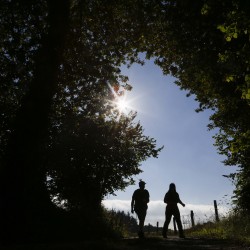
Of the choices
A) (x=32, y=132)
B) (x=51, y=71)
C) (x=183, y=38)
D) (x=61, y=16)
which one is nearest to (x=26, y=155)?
(x=32, y=132)

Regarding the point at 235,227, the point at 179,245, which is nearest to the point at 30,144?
the point at 179,245

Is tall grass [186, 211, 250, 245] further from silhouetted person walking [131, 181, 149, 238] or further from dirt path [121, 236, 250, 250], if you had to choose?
silhouetted person walking [131, 181, 149, 238]

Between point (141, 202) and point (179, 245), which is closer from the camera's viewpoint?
point (179, 245)

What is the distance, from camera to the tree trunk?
34.9 ft

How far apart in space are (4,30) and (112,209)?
13.2 m

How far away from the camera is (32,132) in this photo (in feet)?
38.2

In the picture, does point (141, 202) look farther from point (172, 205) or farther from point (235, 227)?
point (235, 227)

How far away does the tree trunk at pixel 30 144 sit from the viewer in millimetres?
10641

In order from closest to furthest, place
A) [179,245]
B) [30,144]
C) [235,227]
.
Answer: [179,245] → [30,144] → [235,227]

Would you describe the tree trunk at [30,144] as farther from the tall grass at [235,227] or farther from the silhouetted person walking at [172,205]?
the tall grass at [235,227]

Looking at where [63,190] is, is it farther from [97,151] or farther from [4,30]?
[4,30]

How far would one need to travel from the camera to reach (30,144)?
453 inches

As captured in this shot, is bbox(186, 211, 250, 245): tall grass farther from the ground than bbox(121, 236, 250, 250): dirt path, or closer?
farther from the ground

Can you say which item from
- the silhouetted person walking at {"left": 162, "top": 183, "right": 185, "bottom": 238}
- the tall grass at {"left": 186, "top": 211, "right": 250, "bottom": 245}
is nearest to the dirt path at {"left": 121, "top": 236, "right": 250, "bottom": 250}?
the tall grass at {"left": 186, "top": 211, "right": 250, "bottom": 245}
